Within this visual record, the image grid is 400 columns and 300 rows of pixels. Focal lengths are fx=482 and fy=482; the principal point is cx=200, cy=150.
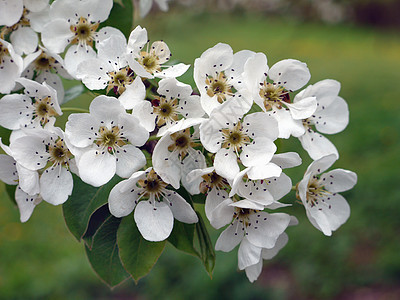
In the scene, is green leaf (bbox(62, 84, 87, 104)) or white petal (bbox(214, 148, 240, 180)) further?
green leaf (bbox(62, 84, 87, 104))

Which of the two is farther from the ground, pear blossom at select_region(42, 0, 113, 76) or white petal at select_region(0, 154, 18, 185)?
pear blossom at select_region(42, 0, 113, 76)

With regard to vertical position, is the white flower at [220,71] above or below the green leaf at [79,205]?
above

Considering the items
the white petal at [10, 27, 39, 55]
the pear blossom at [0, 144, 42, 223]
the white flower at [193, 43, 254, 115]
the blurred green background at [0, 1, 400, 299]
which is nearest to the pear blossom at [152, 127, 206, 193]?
the white flower at [193, 43, 254, 115]

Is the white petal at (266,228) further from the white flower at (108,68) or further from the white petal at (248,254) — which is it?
the white flower at (108,68)

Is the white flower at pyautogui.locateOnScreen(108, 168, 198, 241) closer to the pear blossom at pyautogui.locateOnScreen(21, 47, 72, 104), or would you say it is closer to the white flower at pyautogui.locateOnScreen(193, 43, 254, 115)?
the white flower at pyautogui.locateOnScreen(193, 43, 254, 115)

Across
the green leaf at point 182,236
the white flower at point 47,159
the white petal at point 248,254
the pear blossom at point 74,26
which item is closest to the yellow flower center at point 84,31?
the pear blossom at point 74,26

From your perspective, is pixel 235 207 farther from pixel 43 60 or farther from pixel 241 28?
pixel 241 28
